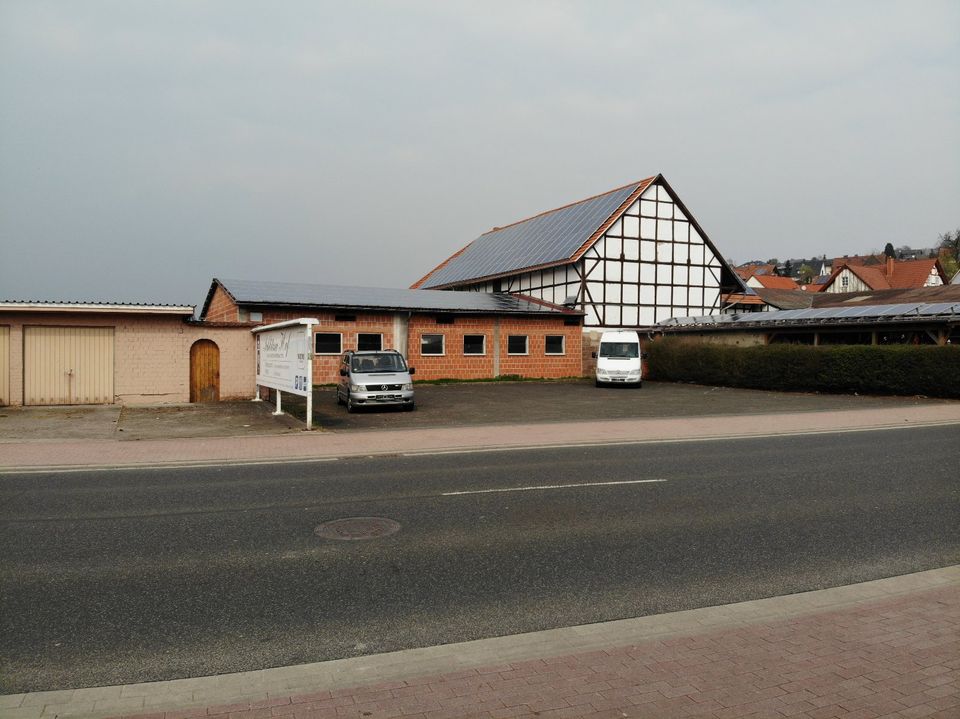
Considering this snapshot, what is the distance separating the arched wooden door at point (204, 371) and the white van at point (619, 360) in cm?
1621

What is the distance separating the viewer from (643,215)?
40.7 metres

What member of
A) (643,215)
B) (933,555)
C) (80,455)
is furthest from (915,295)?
(80,455)

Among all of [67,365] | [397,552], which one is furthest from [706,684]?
[67,365]

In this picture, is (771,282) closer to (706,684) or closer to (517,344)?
(517,344)

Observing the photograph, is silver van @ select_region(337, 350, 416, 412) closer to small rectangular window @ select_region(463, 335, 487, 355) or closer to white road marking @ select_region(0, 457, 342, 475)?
white road marking @ select_region(0, 457, 342, 475)

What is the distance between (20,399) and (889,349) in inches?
1156

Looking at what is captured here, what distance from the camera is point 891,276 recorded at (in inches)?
3319

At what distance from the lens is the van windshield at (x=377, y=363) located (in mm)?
21703

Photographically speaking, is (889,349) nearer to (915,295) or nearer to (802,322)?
(802,322)

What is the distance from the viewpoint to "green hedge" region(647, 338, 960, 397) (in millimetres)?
25281

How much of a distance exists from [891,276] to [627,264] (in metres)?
59.8

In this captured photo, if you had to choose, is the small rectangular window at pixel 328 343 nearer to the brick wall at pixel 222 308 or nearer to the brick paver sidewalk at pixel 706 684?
the brick wall at pixel 222 308

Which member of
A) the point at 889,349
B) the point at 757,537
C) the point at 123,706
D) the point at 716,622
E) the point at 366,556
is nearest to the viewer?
the point at 123,706

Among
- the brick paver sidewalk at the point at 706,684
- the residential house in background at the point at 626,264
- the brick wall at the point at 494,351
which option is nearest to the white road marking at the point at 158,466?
the brick paver sidewalk at the point at 706,684
